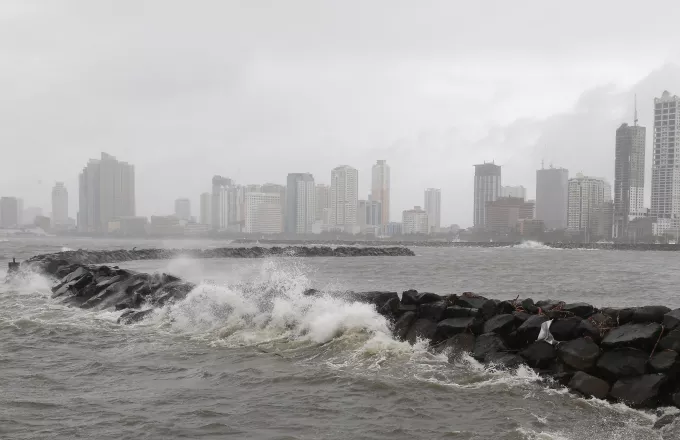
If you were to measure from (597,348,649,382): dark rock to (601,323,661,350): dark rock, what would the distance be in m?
0.17

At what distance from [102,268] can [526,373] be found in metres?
21.1

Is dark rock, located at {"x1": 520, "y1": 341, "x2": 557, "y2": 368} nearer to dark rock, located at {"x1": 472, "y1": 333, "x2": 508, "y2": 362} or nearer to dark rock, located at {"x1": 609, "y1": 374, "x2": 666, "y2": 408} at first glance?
dark rock, located at {"x1": 472, "y1": 333, "x2": 508, "y2": 362}

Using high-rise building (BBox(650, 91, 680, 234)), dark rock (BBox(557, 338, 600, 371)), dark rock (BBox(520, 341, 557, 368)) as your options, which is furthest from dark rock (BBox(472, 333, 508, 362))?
high-rise building (BBox(650, 91, 680, 234))

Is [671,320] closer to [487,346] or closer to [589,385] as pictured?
[589,385]

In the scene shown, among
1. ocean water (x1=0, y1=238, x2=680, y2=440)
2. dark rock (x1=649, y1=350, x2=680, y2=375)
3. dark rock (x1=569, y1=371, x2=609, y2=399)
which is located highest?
dark rock (x1=649, y1=350, x2=680, y2=375)

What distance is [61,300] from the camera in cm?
1973

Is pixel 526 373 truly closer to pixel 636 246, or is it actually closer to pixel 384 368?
pixel 384 368

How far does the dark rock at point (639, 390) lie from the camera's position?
778 cm

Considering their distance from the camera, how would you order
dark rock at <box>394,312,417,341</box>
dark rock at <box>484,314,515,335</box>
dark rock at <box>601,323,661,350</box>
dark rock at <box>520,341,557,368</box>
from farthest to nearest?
1. dark rock at <box>394,312,417,341</box>
2. dark rock at <box>484,314,515,335</box>
3. dark rock at <box>520,341,557,368</box>
4. dark rock at <box>601,323,661,350</box>

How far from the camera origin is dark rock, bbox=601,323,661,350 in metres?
8.79

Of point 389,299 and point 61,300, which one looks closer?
point 389,299

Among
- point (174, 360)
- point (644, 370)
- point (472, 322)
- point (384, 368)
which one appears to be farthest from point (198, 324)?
point (644, 370)

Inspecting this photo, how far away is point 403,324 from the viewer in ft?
39.8

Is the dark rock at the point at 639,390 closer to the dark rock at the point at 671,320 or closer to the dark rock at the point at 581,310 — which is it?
the dark rock at the point at 671,320
